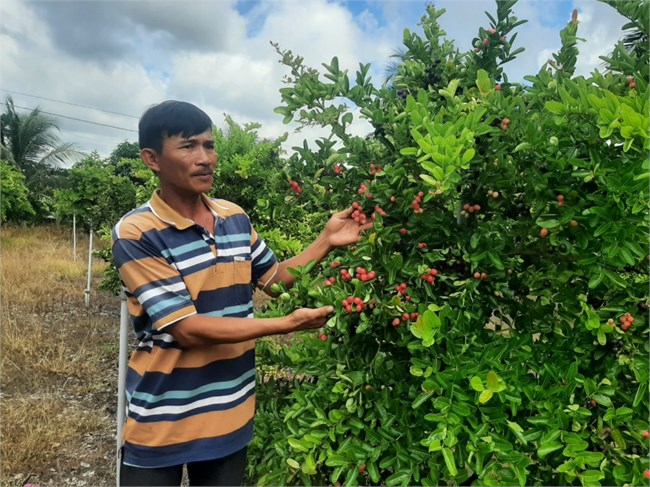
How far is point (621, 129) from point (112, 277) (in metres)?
6.83

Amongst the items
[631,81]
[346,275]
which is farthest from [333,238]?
[631,81]

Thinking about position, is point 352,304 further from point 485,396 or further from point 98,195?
point 98,195

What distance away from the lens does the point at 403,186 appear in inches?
62.5

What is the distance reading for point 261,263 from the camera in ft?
6.27

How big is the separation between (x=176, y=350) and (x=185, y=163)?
1.95ft

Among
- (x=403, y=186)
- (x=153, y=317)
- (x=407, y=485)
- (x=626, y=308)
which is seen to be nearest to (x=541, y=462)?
(x=407, y=485)

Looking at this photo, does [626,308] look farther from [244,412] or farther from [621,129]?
[244,412]

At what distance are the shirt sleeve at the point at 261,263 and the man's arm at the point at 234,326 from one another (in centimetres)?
41

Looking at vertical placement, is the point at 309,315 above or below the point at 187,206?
below

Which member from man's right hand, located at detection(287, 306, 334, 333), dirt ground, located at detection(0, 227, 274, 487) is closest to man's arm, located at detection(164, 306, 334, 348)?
man's right hand, located at detection(287, 306, 334, 333)

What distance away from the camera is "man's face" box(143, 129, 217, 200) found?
63.4 inches

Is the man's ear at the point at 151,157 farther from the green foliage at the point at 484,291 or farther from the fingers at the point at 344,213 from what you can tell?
the fingers at the point at 344,213

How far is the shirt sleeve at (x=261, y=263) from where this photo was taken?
1900 mm

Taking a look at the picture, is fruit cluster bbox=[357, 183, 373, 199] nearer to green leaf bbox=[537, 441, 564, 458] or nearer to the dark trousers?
green leaf bbox=[537, 441, 564, 458]
